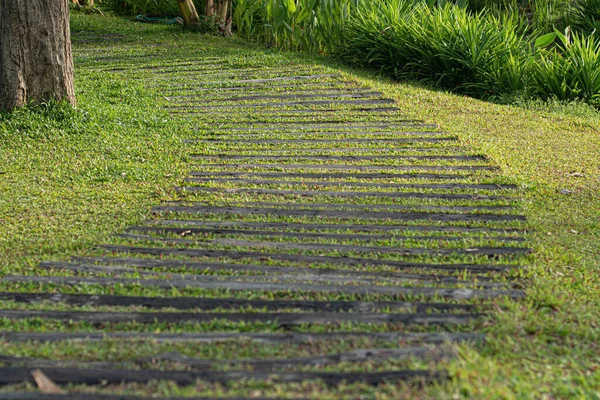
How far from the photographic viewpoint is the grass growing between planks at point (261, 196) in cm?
306

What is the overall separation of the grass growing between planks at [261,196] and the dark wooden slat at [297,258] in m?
0.13

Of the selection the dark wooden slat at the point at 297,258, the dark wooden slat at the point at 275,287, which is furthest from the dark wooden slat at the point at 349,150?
the dark wooden slat at the point at 275,287

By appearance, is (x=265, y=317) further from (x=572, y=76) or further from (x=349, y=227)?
(x=572, y=76)

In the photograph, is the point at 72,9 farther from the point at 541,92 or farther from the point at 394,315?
the point at 394,315

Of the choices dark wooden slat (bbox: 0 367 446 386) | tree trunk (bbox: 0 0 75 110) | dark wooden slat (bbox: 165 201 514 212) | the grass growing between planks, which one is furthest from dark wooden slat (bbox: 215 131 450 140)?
dark wooden slat (bbox: 0 367 446 386)

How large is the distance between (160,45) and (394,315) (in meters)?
8.69

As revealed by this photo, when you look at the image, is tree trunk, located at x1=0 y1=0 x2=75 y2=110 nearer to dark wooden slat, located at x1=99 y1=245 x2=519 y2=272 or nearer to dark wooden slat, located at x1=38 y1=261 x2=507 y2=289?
dark wooden slat, located at x1=99 y1=245 x2=519 y2=272

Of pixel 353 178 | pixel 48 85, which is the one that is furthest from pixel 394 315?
pixel 48 85

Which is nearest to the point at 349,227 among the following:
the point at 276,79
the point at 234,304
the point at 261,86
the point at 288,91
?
the point at 234,304

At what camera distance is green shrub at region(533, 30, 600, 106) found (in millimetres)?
9188

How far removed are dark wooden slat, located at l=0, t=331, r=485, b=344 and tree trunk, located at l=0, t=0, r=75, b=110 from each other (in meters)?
4.33

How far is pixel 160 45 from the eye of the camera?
11297mm

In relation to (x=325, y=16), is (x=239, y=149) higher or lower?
lower

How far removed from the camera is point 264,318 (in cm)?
349
